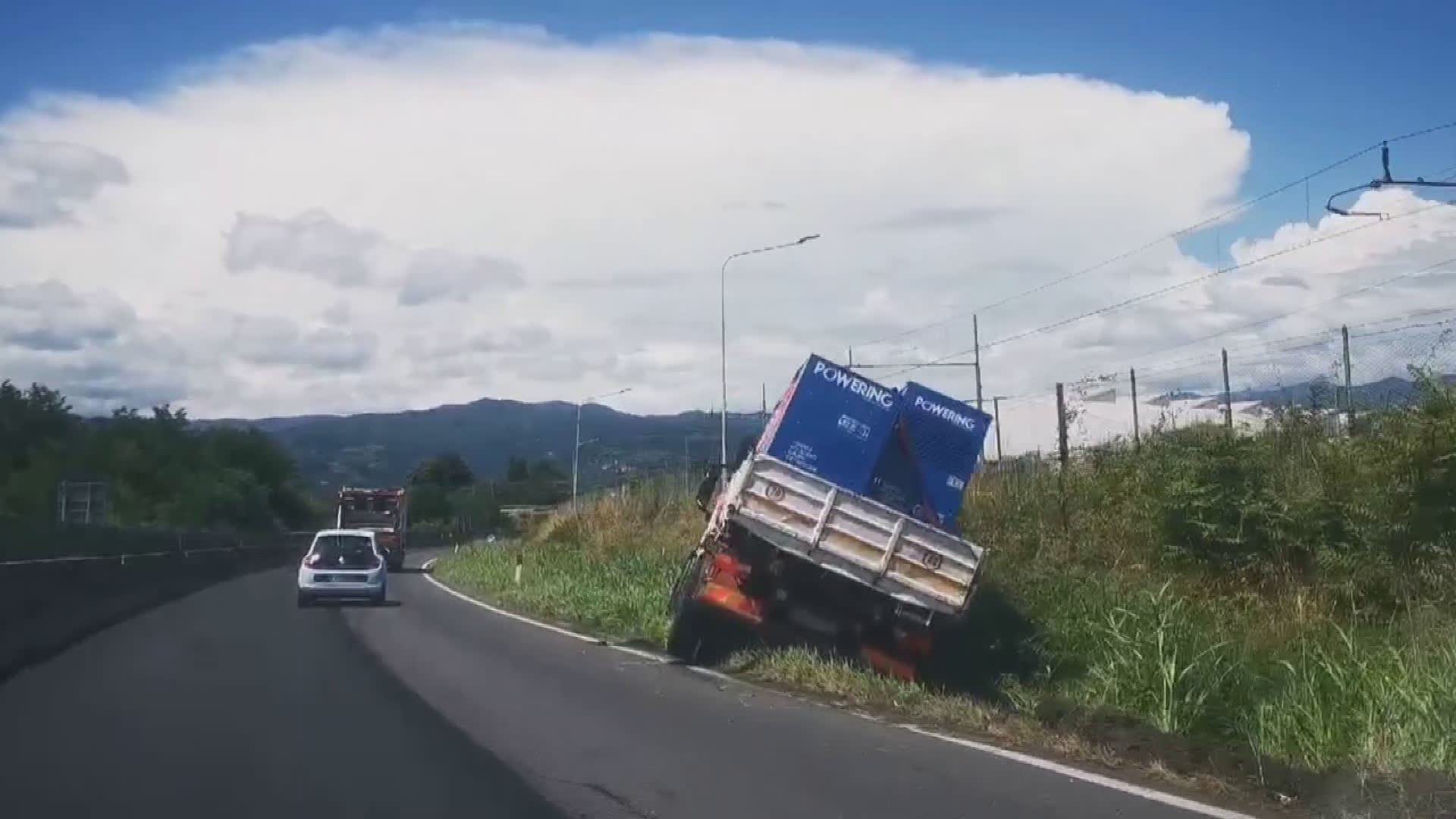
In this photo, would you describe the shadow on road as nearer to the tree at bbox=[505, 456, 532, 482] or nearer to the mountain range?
the mountain range

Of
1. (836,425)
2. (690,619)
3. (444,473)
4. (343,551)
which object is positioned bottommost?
(690,619)

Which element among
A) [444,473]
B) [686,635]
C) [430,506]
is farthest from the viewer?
[444,473]

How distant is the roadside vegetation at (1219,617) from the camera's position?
39.5ft

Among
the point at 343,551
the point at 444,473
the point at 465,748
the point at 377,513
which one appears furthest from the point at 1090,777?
the point at 444,473

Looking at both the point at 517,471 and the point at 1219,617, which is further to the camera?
the point at 517,471

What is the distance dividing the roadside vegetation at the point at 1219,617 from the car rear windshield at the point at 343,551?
657 centimetres

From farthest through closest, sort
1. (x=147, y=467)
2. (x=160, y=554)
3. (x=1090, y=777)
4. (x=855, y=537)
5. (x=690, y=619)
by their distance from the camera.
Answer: (x=147, y=467)
(x=160, y=554)
(x=690, y=619)
(x=855, y=537)
(x=1090, y=777)

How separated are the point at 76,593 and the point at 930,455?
645 inches

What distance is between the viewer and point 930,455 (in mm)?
19078

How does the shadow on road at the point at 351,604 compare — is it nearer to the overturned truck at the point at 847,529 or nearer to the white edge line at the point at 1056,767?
the overturned truck at the point at 847,529

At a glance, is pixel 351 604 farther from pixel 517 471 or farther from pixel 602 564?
pixel 517 471

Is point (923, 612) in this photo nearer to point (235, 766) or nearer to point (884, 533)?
point (884, 533)

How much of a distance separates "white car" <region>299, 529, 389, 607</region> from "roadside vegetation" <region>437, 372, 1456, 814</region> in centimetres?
621

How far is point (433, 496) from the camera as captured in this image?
148m
